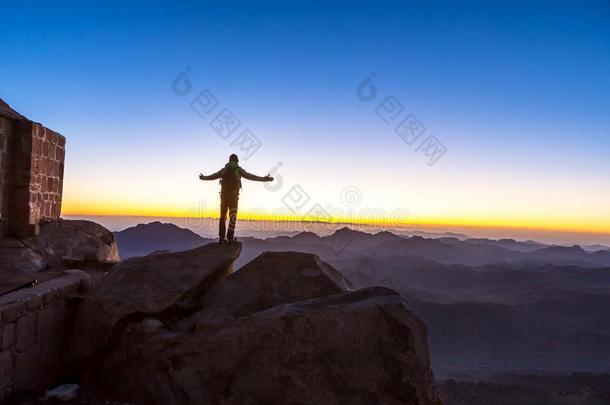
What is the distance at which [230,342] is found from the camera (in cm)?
581

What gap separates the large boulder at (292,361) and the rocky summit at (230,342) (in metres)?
0.01

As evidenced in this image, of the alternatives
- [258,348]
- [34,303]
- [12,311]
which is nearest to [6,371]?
[12,311]

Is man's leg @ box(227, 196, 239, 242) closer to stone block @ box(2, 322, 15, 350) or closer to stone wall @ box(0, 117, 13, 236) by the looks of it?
stone block @ box(2, 322, 15, 350)

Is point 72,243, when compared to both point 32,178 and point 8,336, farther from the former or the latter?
point 8,336

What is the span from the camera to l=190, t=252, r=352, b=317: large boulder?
22.8 feet

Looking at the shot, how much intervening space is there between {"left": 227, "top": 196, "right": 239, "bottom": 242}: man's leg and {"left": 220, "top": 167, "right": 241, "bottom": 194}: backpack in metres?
0.23

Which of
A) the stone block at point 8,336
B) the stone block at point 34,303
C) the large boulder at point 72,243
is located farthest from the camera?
the large boulder at point 72,243

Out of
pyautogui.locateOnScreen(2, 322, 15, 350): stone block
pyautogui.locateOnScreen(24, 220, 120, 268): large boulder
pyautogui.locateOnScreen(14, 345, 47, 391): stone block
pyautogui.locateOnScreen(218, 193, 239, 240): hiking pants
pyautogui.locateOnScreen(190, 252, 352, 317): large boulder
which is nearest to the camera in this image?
pyautogui.locateOnScreen(2, 322, 15, 350): stone block

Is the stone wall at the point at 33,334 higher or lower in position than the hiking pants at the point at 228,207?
lower

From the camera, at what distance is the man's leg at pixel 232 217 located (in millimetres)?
9586

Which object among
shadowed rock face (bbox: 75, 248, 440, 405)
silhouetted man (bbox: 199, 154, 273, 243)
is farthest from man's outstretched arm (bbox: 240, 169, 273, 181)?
shadowed rock face (bbox: 75, 248, 440, 405)

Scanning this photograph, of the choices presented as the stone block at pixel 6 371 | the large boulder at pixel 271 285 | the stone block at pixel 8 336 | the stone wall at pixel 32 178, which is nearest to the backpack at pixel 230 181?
the large boulder at pixel 271 285

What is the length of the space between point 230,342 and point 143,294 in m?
2.10

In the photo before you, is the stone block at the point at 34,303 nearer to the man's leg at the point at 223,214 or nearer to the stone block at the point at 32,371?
the stone block at the point at 32,371
